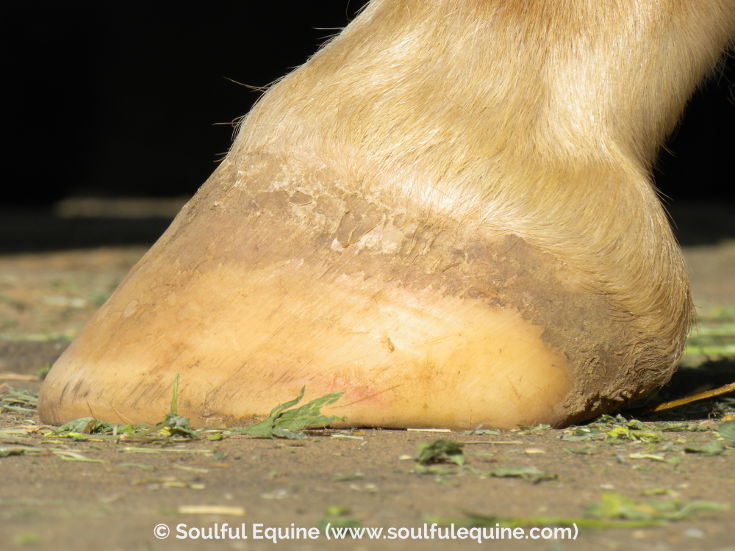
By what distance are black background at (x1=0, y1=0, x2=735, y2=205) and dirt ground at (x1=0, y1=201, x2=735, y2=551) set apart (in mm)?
8360

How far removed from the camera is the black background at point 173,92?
10.1 meters

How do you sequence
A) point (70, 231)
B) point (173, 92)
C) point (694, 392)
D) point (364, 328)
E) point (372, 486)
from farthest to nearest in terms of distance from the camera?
point (173, 92) < point (70, 231) < point (694, 392) < point (364, 328) < point (372, 486)

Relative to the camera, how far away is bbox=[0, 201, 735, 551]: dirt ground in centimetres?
118

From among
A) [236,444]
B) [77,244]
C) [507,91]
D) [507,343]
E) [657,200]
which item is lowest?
[77,244]

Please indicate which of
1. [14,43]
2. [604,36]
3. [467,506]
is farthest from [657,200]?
[14,43]

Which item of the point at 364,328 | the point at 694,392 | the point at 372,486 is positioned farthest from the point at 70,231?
the point at 372,486

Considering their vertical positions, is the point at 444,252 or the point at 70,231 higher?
the point at 444,252

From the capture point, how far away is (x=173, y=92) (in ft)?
34.8

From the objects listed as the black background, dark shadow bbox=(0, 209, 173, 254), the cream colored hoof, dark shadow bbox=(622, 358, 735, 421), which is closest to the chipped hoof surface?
the cream colored hoof

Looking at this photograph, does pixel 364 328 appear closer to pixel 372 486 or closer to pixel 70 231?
pixel 372 486

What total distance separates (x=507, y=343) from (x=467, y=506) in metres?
0.48

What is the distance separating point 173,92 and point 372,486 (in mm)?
9651

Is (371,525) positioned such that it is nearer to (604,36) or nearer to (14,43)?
(604,36)

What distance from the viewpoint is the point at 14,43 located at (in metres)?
9.65
